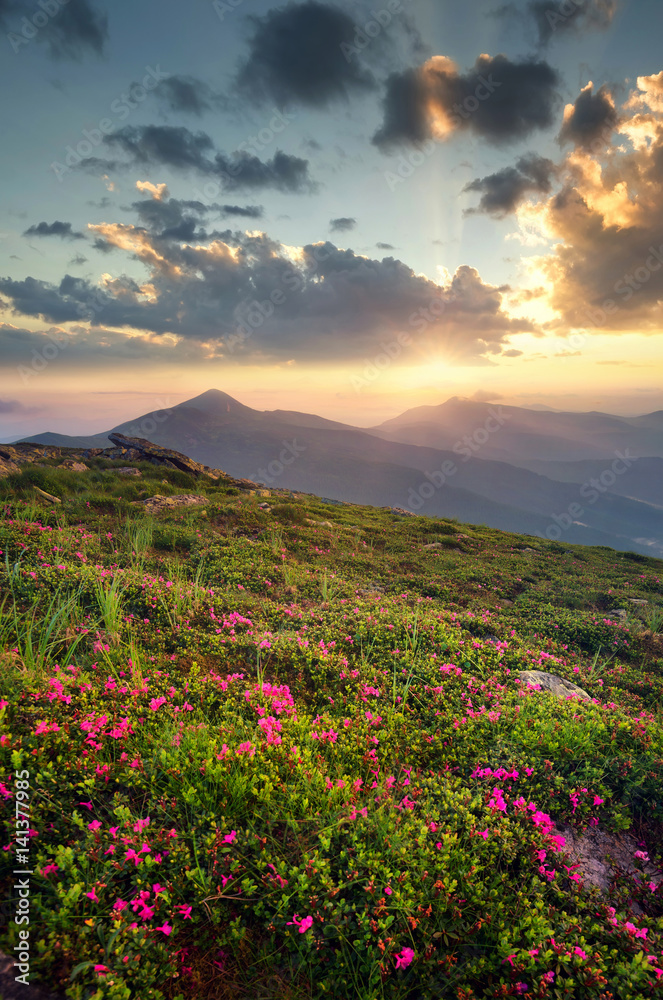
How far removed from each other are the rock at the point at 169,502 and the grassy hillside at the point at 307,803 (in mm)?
8380

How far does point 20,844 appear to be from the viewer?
10.1 feet

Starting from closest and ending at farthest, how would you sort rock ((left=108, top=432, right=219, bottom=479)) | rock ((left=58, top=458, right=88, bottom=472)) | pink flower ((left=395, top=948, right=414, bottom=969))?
1. pink flower ((left=395, top=948, right=414, bottom=969))
2. rock ((left=58, top=458, right=88, bottom=472))
3. rock ((left=108, top=432, right=219, bottom=479))

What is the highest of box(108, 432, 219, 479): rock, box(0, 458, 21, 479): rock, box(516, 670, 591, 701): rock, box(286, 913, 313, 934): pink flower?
box(108, 432, 219, 479): rock

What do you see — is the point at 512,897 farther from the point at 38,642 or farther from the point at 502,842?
the point at 38,642

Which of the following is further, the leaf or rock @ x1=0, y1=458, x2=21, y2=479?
rock @ x1=0, y1=458, x2=21, y2=479

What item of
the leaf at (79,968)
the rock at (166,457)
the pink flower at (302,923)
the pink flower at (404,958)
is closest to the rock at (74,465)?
the rock at (166,457)

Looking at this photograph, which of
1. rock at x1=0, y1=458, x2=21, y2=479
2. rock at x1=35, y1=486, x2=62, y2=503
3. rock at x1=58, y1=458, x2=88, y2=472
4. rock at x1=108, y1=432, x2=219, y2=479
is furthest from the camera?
rock at x1=108, y1=432, x2=219, y2=479

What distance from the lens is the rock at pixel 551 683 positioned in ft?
22.1

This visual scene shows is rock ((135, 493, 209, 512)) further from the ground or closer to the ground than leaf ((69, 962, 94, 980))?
further from the ground

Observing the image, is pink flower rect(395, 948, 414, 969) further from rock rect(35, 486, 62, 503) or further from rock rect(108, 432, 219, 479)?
rock rect(108, 432, 219, 479)

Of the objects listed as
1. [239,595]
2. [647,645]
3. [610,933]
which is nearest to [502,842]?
[610,933]

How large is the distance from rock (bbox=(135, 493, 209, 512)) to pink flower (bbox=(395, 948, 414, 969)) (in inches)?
587

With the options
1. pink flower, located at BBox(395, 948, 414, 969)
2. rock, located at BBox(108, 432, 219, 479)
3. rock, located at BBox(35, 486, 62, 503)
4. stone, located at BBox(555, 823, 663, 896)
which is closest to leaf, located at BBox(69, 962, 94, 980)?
pink flower, located at BBox(395, 948, 414, 969)

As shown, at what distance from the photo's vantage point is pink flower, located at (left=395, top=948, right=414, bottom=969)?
2807 mm
